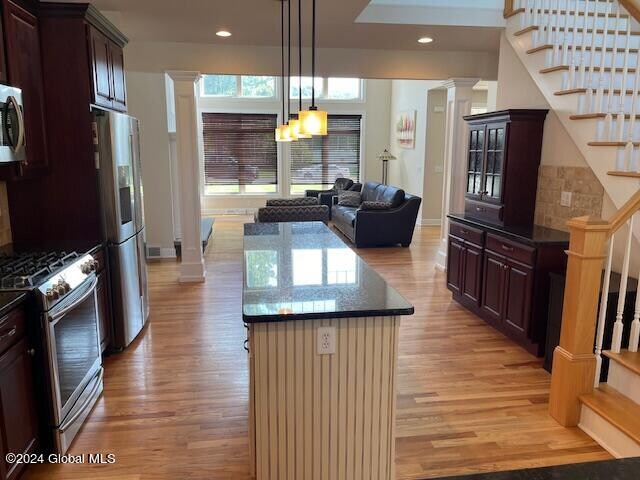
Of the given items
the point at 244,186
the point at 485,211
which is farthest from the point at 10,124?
the point at 244,186

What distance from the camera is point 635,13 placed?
3.34m

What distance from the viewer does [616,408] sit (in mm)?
2648

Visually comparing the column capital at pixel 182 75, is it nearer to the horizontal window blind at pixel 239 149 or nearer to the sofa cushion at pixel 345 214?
the sofa cushion at pixel 345 214

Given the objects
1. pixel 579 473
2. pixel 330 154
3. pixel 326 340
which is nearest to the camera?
pixel 579 473

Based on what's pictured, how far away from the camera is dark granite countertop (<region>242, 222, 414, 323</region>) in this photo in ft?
6.51

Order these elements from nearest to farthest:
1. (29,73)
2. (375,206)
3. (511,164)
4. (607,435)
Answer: (607,435)
(29,73)
(511,164)
(375,206)

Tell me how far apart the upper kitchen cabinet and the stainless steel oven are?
1.45m

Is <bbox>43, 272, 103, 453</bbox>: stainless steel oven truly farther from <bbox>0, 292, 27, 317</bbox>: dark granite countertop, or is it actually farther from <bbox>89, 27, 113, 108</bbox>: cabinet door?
<bbox>89, 27, 113, 108</bbox>: cabinet door

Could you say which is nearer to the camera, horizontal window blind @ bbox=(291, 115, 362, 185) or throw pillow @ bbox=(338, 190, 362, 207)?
throw pillow @ bbox=(338, 190, 362, 207)

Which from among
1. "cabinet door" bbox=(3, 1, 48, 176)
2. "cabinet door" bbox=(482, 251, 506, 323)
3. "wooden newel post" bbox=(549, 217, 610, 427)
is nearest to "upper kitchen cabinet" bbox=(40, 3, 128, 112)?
"cabinet door" bbox=(3, 1, 48, 176)

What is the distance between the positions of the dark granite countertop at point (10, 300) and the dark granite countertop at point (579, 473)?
6.79ft

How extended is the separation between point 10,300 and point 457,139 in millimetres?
5419

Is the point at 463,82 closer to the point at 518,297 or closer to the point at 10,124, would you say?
the point at 518,297

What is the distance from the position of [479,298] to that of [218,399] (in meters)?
2.61
